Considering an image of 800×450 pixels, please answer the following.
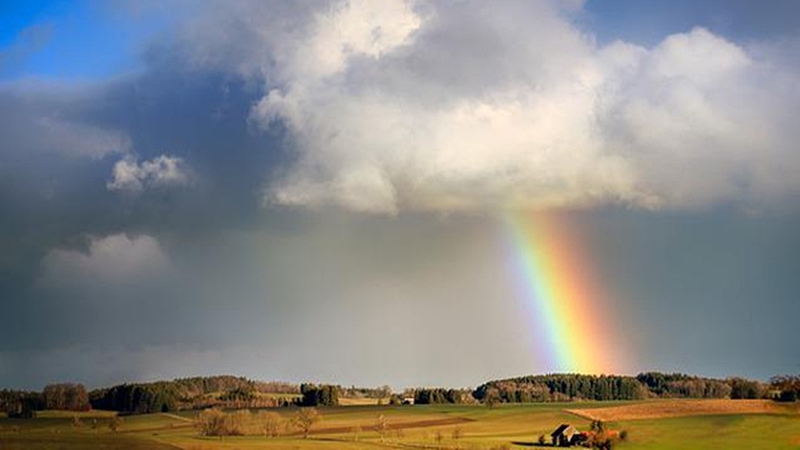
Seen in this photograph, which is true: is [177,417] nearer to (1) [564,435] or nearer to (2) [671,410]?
(1) [564,435]

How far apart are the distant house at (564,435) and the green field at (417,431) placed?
4.01 meters

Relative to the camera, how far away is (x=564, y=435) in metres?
146

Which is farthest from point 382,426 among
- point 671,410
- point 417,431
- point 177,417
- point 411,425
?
point 671,410

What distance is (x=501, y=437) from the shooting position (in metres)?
149

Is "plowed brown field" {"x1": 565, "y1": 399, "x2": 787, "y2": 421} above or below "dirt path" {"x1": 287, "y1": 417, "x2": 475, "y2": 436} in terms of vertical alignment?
above

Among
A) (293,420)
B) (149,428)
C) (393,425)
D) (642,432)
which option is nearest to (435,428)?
(393,425)

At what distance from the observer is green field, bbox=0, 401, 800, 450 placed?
4459 inches

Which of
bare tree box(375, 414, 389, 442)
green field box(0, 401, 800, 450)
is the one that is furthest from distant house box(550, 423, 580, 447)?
bare tree box(375, 414, 389, 442)

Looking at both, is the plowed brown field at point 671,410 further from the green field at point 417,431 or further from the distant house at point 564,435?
the distant house at point 564,435

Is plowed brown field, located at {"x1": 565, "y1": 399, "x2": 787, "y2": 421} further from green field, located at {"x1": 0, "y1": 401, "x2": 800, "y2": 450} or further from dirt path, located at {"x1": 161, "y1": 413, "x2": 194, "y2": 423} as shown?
dirt path, located at {"x1": 161, "y1": 413, "x2": 194, "y2": 423}

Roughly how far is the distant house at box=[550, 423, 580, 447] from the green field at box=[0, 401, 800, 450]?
4013mm

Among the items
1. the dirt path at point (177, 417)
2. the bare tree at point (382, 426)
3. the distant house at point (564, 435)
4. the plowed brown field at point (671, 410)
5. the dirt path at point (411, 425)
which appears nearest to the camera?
the distant house at point (564, 435)

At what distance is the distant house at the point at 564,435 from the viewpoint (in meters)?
142

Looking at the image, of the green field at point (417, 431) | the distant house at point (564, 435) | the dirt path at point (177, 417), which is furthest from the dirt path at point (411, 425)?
the dirt path at point (177, 417)
